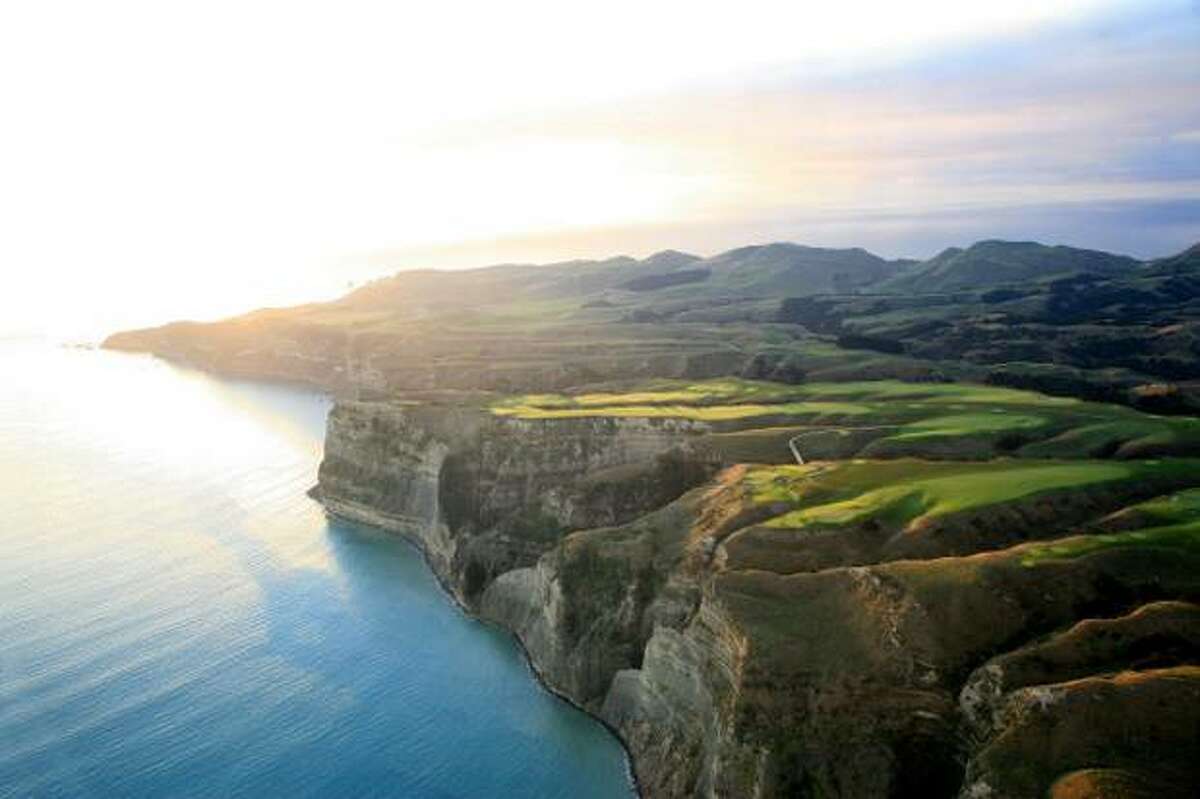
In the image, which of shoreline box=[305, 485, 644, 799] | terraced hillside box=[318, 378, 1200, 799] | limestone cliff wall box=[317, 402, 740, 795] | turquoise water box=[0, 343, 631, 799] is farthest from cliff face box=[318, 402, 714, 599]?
turquoise water box=[0, 343, 631, 799]

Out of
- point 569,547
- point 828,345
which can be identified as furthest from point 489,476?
point 828,345

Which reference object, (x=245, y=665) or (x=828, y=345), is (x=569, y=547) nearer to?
(x=245, y=665)

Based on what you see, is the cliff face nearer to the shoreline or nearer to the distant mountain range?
the shoreline

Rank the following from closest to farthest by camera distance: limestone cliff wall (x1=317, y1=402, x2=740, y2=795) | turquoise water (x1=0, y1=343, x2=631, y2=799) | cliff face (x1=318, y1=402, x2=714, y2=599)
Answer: limestone cliff wall (x1=317, y1=402, x2=740, y2=795)
turquoise water (x1=0, y1=343, x2=631, y2=799)
cliff face (x1=318, y1=402, x2=714, y2=599)

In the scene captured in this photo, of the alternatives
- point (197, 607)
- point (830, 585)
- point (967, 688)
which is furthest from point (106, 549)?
point (967, 688)

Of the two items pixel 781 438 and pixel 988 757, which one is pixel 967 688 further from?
pixel 781 438

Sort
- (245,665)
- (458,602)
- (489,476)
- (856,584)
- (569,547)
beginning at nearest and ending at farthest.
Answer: (856,584) < (569,547) < (245,665) < (458,602) < (489,476)
